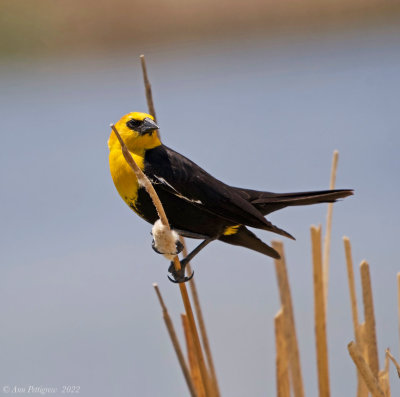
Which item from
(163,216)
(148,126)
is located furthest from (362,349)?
(148,126)

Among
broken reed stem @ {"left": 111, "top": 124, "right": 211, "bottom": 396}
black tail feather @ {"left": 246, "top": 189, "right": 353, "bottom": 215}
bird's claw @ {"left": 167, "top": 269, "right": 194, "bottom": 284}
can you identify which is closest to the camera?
broken reed stem @ {"left": 111, "top": 124, "right": 211, "bottom": 396}

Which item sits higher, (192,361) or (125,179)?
(125,179)

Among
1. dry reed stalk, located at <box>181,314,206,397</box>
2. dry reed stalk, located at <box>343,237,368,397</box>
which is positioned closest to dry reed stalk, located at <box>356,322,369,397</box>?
dry reed stalk, located at <box>343,237,368,397</box>

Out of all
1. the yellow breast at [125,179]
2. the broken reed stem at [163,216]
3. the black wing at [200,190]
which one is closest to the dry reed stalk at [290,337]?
the black wing at [200,190]

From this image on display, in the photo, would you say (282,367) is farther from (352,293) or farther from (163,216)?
(163,216)

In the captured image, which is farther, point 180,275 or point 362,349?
point 362,349

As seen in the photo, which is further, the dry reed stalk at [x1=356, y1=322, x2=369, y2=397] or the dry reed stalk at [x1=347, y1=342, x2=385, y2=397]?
the dry reed stalk at [x1=356, y1=322, x2=369, y2=397]

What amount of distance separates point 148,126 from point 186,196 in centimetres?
18

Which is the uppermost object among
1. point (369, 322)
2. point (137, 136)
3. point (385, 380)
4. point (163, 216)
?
point (137, 136)

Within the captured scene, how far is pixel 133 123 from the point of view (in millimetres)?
1419

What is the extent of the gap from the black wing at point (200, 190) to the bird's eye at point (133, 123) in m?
0.07

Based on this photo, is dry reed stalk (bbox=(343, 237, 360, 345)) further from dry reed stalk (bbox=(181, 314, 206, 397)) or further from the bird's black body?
dry reed stalk (bbox=(181, 314, 206, 397))

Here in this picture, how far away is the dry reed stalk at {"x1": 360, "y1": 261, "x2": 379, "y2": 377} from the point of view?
49.8 inches

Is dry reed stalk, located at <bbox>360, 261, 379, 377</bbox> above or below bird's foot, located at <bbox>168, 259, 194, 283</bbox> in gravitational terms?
below
